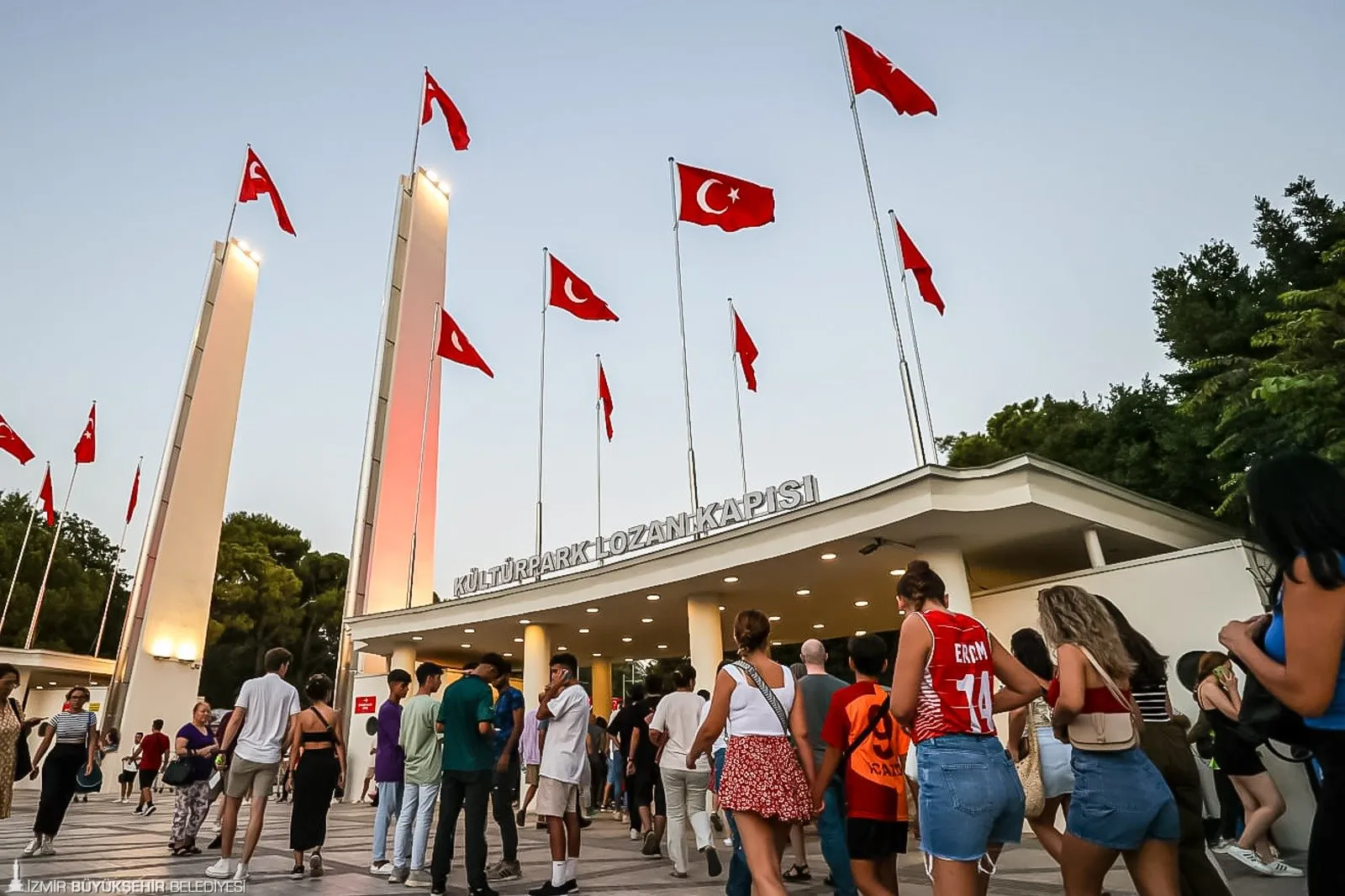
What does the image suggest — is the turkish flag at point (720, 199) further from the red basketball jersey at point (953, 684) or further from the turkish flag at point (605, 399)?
the red basketball jersey at point (953, 684)

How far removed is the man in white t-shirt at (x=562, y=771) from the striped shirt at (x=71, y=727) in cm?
545

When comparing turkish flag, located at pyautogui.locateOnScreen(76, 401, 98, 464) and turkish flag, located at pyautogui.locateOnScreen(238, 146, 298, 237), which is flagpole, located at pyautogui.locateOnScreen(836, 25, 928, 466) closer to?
turkish flag, located at pyautogui.locateOnScreen(238, 146, 298, 237)

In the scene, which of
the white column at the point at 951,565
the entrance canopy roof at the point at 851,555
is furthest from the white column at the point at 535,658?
the white column at the point at 951,565

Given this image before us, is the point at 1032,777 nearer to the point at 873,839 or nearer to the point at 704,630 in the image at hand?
the point at 873,839

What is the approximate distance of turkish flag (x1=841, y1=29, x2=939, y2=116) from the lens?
39.8 ft

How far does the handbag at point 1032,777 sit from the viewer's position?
4.89 meters

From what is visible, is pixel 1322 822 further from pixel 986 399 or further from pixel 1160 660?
pixel 986 399

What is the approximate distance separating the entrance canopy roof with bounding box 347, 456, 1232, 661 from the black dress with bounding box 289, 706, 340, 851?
674 cm

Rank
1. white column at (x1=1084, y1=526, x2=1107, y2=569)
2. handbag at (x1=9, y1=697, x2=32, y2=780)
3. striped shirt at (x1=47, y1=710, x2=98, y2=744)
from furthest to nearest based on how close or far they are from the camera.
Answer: white column at (x1=1084, y1=526, x2=1107, y2=569)
striped shirt at (x1=47, y1=710, x2=98, y2=744)
handbag at (x1=9, y1=697, x2=32, y2=780)

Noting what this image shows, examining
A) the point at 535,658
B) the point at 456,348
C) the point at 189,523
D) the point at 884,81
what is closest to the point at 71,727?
the point at 535,658

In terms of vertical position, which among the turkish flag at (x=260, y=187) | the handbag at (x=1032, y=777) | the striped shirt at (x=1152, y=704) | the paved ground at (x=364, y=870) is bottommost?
the paved ground at (x=364, y=870)

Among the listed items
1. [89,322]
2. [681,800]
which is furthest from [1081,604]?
[89,322]

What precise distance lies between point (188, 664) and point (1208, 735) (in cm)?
2780

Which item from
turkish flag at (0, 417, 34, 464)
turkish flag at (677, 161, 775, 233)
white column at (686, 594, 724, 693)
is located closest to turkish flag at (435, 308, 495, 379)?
turkish flag at (677, 161, 775, 233)
